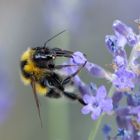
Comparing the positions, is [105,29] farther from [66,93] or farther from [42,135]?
[66,93]

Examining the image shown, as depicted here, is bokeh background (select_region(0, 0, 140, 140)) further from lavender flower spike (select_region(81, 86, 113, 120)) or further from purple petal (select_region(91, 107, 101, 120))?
purple petal (select_region(91, 107, 101, 120))

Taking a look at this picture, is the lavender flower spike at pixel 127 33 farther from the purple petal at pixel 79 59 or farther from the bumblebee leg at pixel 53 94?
the bumblebee leg at pixel 53 94

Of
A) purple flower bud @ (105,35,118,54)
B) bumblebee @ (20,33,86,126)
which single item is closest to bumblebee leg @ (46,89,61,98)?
bumblebee @ (20,33,86,126)

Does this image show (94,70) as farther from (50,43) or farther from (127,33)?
(50,43)

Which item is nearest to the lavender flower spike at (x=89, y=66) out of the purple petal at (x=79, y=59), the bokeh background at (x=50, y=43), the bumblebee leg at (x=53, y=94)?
the purple petal at (x=79, y=59)

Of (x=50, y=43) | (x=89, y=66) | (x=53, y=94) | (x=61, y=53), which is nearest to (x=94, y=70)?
(x=89, y=66)
